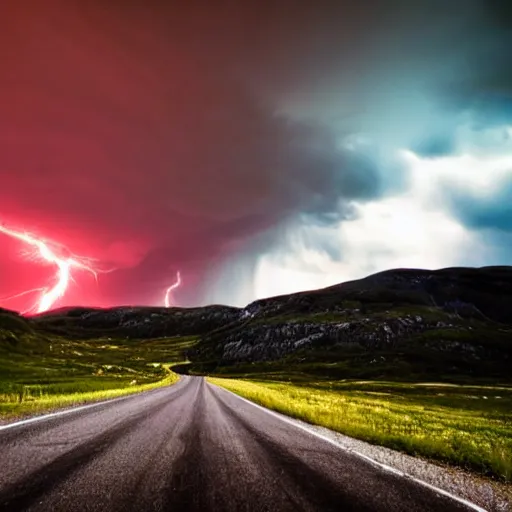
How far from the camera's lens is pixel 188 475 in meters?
8.00

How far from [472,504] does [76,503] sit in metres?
7.08

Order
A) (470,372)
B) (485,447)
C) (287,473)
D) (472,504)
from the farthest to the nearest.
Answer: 1. (470,372)
2. (485,447)
3. (287,473)
4. (472,504)

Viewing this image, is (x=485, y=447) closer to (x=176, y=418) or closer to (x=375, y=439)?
(x=375, y=439)

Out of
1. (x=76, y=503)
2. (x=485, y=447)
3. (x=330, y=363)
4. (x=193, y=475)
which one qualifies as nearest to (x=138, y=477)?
(x=193, y=475)

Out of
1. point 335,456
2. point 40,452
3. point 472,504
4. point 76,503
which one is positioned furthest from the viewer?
point 335,456

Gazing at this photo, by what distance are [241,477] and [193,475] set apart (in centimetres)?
101

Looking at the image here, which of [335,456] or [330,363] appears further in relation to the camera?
[330,363]

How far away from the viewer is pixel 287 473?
849cm

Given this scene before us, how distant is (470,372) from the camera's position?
181250 millimetres

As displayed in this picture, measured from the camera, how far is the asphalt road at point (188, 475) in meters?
6.38

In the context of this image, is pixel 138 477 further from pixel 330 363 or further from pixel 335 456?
pixel 330 363

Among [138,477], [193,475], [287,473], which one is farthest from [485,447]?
[138,477]

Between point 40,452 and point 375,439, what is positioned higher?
point 40,452

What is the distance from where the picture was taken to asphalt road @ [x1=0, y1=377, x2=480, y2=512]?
6379 millimetres
